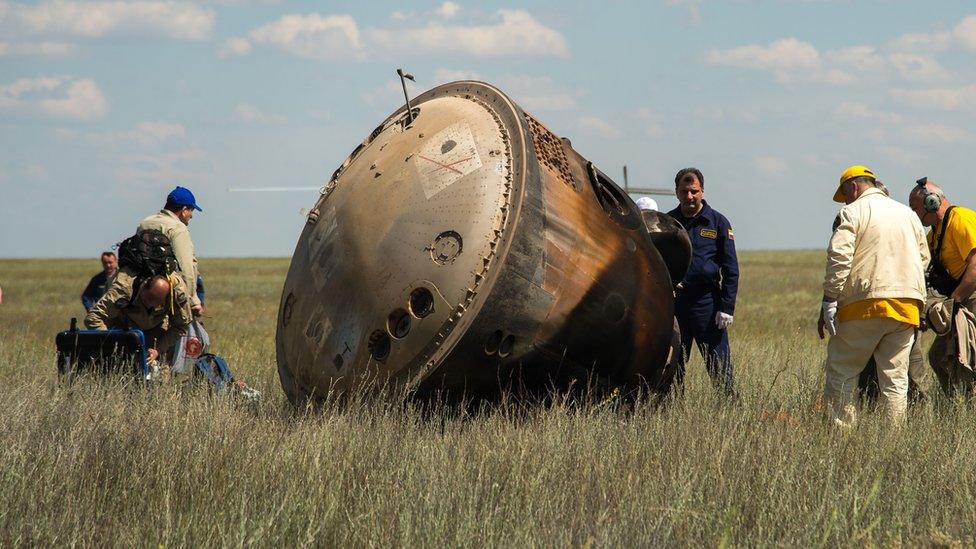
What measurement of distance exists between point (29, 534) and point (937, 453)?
4676 millimetres

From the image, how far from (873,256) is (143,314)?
529cm

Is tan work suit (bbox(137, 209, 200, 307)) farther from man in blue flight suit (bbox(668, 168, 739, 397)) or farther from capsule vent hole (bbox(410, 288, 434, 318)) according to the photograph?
man in blue flight suit (bbox(668, 168, 739, 397))

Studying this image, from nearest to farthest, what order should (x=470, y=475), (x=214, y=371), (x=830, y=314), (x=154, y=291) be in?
(x=470, y=475) < (x=830, y=314) < (x=154, y=291) < (x=214, y=371)

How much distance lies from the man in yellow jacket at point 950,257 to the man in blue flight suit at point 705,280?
1.43 m

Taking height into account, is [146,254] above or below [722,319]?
above

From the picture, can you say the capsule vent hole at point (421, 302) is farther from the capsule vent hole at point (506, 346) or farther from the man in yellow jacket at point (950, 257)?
the man in yellow jacket at point (950, 257)

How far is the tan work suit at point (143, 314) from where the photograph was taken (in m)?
8.73

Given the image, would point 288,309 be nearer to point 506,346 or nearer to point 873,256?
point 506,346

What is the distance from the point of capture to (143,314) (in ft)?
29.0

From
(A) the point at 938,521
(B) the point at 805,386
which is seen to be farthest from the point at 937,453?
(B) the point at 805,386

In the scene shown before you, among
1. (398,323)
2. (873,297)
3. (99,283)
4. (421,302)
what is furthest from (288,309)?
(99,283)

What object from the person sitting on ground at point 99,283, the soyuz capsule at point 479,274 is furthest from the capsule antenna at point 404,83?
the person sitting on ground at point 99,283

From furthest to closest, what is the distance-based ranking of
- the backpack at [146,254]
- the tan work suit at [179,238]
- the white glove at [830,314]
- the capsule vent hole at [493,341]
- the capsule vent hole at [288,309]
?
the tan work suit at [179,238], the backpack at [146,254], the white glove at [830,314], the capsule vent hole at [288,309], the capsule vent hole at [493,341]

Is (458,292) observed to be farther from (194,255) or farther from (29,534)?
(194,255)
